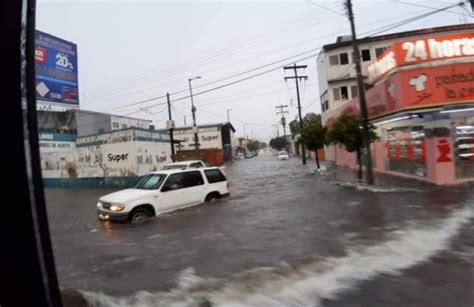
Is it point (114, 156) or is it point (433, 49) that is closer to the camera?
point (433, 49)

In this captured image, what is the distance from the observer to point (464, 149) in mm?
16969

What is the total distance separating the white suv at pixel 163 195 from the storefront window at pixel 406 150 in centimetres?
908

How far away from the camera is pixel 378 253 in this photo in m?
7.50

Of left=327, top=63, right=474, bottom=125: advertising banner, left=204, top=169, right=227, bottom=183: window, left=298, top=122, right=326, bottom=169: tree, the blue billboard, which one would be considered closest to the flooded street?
left=204, top=169, right=227, bottom=183: window

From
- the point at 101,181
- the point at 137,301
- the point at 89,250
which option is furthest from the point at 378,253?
the point at 101,181

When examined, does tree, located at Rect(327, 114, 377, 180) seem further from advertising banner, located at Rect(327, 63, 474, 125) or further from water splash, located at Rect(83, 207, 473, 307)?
water splash, located at Rect(83, 207, 473, 307)

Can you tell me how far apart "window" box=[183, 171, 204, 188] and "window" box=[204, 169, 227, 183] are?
15.2 inches

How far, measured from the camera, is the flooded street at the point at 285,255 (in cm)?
560

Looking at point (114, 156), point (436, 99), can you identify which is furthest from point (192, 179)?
point (114, 156)

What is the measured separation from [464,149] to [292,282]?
541 inches

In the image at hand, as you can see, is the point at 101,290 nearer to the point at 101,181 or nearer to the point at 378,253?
the point at 378,253

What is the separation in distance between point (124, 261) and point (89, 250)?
185cm

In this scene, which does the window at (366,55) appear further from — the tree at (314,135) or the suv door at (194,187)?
the suv door at (194,187)

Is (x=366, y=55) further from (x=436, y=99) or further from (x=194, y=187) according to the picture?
(x=194, y=187)
